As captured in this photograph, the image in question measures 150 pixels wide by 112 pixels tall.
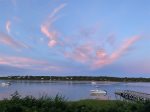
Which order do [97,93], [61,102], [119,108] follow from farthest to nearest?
[97,93], [61,102], [119,108]

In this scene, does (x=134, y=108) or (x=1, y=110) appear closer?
(x=1, y=110)

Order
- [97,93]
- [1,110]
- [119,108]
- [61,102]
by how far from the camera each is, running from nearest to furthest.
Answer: [1,110], [119,108], [61,102], [97,93]

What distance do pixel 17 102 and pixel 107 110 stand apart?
473cm

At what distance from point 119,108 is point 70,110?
7.31 feet

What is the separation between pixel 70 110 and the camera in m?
16.4

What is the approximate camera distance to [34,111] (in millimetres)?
15328

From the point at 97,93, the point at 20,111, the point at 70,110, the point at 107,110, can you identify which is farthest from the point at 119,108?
the point at 97,93

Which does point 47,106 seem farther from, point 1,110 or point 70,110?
point 1,110

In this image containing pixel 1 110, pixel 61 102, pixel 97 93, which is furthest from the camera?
pixel 97 93

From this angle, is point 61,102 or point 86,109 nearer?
point 86,109

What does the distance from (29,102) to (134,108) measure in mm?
5236

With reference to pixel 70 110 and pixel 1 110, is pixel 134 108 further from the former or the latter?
pixel 1 110

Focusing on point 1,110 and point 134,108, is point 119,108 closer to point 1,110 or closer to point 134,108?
point 134,108

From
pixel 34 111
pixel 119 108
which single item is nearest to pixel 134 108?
pixel 119 108
